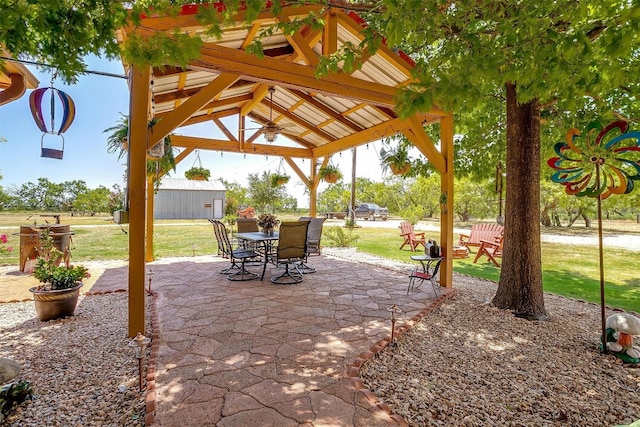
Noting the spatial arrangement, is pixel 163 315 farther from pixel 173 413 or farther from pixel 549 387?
pixel 549 387

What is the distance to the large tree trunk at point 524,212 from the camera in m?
4.09

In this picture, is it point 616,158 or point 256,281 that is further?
point 256,281

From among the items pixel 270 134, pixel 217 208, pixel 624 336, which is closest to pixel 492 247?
pixel 624 336

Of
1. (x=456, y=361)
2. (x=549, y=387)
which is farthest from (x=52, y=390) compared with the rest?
(x=549, y=387)

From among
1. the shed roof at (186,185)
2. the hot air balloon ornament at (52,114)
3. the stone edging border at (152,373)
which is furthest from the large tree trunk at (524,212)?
the shed roof at (186,185)

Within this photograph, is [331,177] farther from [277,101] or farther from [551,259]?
[551,259]

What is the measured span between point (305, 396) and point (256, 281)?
133 inches

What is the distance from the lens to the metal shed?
21406 mm

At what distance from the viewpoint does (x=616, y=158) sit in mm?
3041

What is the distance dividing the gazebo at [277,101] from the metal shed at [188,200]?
49.1ft

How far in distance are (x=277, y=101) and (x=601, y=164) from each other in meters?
6.20

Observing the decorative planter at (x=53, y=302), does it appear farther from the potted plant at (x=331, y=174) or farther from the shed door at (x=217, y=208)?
the shed door at (x=217, y=208)

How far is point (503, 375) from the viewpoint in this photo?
2572mm

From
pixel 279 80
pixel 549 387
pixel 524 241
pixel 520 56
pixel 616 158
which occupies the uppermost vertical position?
pixel 279 80
